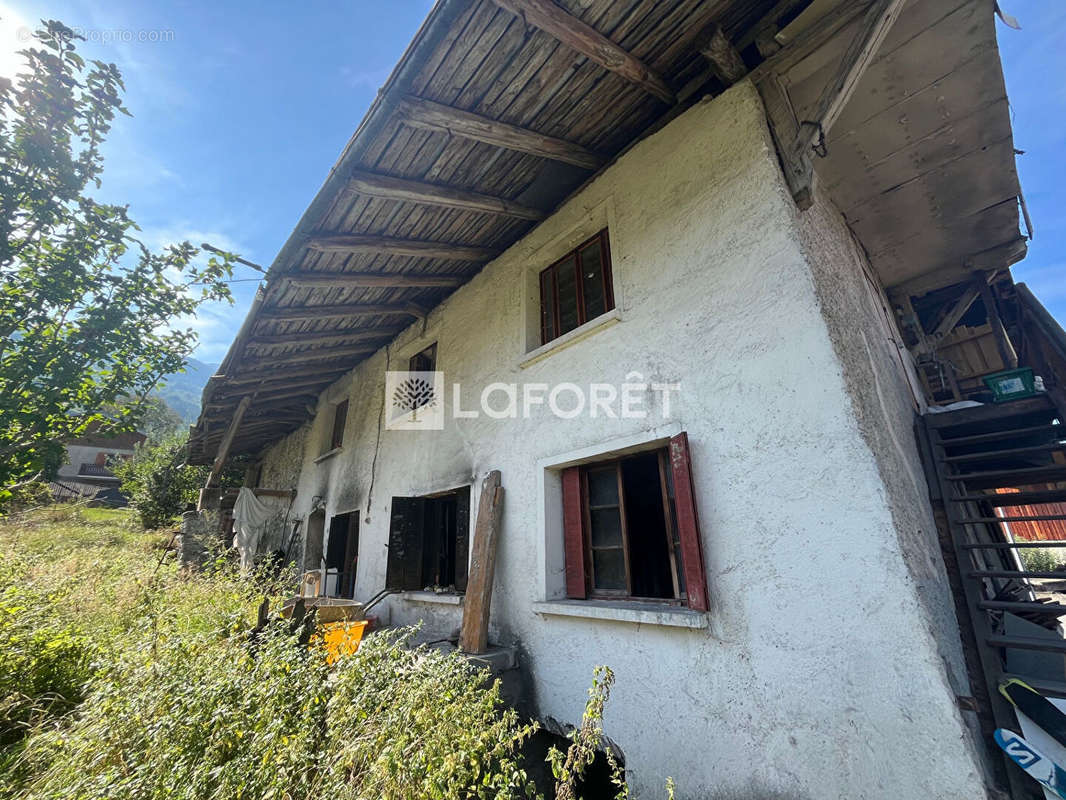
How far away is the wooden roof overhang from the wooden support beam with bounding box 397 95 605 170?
1cm

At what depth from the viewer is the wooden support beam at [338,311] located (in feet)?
18.2

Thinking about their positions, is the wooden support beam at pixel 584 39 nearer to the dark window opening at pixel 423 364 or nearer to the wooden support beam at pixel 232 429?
the dark window opening at pixel 423 364

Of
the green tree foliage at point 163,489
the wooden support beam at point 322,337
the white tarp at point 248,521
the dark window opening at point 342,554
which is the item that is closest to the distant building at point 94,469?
the green tree foliage at point 163,489

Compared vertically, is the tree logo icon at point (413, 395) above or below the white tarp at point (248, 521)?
above

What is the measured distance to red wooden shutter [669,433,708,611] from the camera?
279 centimetres

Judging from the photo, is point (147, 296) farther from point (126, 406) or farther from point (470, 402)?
point (470, 402)

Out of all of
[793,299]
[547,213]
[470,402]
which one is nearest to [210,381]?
[470,402]

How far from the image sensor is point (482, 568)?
426cm

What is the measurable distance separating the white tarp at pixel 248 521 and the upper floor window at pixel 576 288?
906cm

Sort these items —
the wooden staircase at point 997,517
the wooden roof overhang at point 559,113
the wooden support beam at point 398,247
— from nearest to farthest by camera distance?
the wooden staircase at point 997,517
the wooden roof overhang at point 559,113
the wooden support beam at point 398,247

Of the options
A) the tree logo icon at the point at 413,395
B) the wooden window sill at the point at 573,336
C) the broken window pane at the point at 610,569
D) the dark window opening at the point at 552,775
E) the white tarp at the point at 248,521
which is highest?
the tree logo icon at the point at 413,395

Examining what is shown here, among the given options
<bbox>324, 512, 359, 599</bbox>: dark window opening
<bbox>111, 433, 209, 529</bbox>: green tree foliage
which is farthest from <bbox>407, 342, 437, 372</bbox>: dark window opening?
<bbox>111, 433, 209, 529</bbox>: green tree foliage

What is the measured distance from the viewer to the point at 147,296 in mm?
5641

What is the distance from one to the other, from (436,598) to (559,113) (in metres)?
5.18
